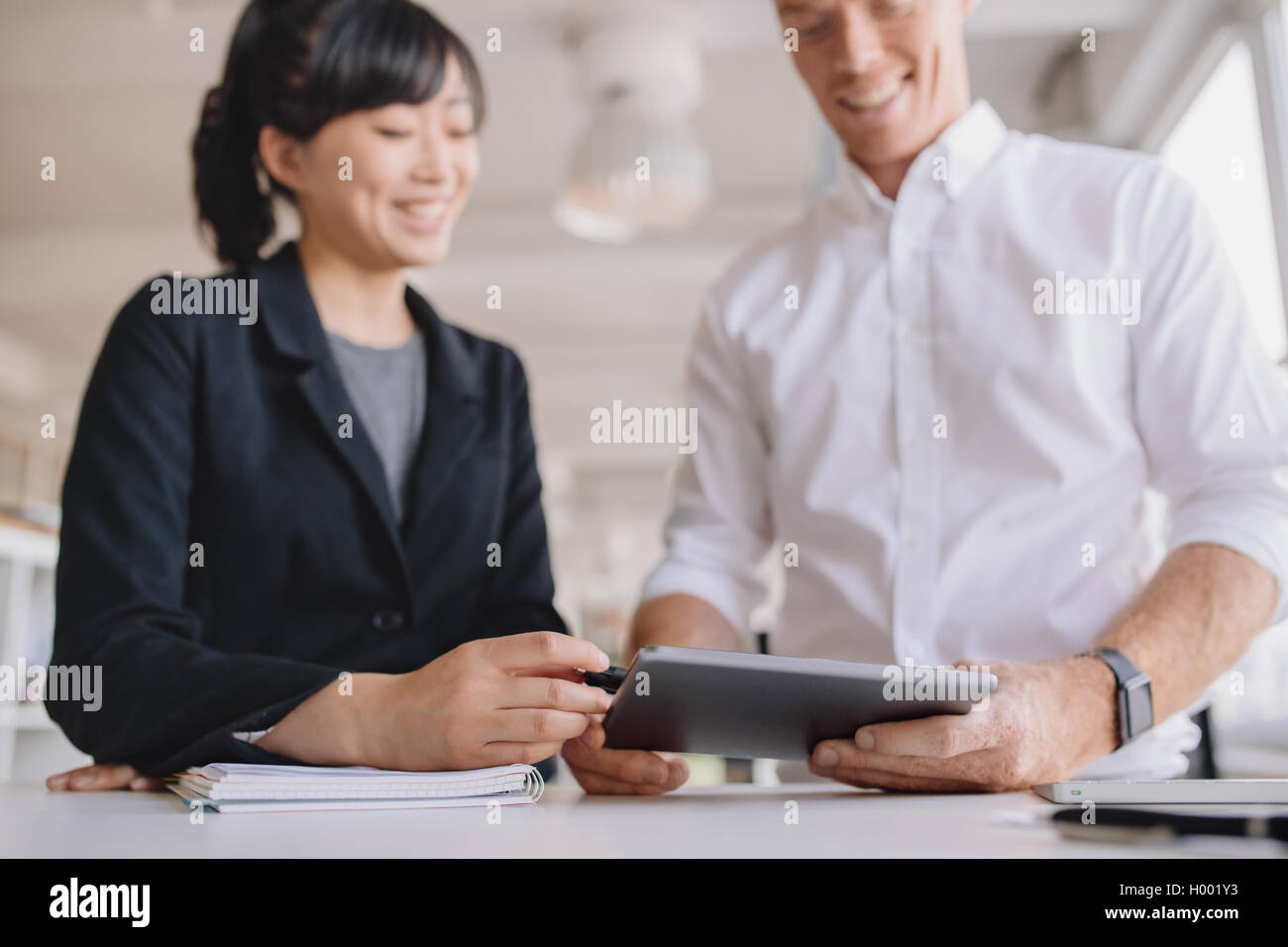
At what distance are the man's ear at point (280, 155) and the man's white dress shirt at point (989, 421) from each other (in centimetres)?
68

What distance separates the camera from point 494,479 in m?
1.46

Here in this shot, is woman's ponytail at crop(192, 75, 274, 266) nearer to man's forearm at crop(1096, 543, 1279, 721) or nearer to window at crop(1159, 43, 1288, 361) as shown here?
man's forearm at crop(1096, 543, 1279, 721)

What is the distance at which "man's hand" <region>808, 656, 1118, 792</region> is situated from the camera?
3.07 feet

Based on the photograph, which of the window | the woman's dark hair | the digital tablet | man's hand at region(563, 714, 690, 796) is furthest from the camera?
the window

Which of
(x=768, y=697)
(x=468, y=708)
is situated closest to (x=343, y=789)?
(x=468, y=708)

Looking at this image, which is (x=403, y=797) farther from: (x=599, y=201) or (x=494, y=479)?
(x=599, y=201)

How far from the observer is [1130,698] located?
1083 mm

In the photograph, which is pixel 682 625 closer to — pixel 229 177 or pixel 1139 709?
pixel 1139 709

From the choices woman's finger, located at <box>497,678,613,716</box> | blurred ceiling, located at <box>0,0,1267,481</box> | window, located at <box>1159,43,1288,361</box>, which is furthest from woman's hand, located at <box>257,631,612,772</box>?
blurred ceiling, located at <box>0,0,1267,481</box>

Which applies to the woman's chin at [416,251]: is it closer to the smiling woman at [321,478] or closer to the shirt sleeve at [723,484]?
the smiling woman at [321,478]

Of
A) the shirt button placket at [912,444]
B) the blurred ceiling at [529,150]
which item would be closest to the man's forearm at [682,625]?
the shirt button placket at [912,444]

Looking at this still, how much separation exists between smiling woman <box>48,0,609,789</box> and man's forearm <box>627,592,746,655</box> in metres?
0.14

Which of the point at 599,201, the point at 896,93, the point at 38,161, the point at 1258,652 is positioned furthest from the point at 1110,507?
the point at 38,161

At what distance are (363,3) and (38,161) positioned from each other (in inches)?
212
